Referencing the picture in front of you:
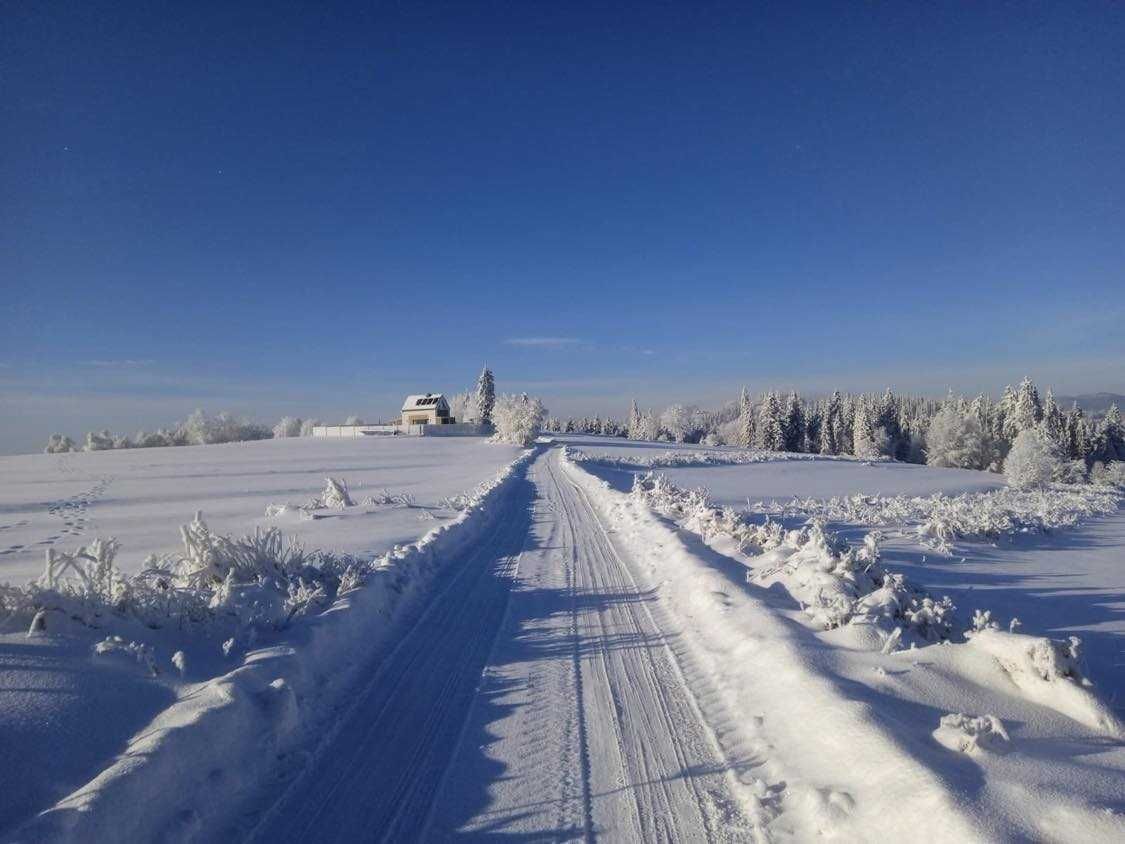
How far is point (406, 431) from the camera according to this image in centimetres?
6688

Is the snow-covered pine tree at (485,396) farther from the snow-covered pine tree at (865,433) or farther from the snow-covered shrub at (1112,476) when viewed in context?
the snow-covered shrub at (1112,476)

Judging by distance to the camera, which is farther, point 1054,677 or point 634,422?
point 634,422

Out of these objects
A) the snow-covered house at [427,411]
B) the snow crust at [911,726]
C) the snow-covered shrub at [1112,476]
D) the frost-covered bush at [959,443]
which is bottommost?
the snow-covered shrub at [1112,476]

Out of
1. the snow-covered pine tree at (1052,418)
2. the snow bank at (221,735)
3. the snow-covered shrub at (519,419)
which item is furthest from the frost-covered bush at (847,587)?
the snow-covered pine tree at (1052,418)

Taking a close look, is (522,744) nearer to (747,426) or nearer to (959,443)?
(959,443)

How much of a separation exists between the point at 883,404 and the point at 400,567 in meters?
87.4

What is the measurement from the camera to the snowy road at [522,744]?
10.4 feet

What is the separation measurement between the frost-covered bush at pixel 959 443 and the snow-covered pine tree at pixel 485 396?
54.4 meters

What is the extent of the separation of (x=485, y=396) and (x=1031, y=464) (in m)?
62.0

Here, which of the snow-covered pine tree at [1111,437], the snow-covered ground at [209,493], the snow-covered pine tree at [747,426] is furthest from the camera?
the snow-covered pine tree at [747,426]

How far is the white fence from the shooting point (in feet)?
217

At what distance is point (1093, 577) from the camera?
32.5 ft

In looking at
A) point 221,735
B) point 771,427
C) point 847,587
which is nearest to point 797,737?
point 847,587

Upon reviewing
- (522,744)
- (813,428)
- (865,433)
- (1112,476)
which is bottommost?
(1112,476)
